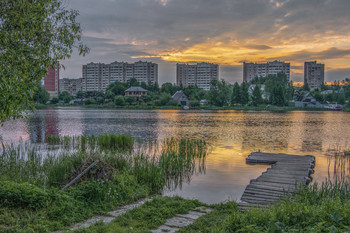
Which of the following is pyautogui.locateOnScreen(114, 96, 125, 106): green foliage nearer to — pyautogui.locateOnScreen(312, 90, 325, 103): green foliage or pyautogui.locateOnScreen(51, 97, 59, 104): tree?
pyautogui.locateOnScreen(51, 97, 59, 104): tree

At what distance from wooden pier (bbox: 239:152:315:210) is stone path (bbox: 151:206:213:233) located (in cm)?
119

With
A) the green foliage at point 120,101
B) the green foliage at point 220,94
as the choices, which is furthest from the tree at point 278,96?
the green foliage at point 120,101

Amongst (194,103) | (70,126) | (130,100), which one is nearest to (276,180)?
(70,126)

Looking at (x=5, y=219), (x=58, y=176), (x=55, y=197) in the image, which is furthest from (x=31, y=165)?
(x=5, y=219)

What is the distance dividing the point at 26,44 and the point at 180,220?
20.4 ft

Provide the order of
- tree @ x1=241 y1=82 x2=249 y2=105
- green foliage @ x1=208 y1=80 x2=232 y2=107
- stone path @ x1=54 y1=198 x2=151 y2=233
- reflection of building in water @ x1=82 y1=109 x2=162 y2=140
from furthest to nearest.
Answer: green foliage @ x1=208 y1=80 x2=232 y2=107, tree @ x1=241 y1=82 x2=249 y2=105, reflection of building in water @ x1=82 y1=109 x2=162 y2=140, stone path @ x1=54 y1=198 x2=151 y2=233

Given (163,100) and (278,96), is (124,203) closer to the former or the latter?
(163,100)

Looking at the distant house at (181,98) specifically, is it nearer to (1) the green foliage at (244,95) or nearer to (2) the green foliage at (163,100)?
(2) the green foliage at (163,100)

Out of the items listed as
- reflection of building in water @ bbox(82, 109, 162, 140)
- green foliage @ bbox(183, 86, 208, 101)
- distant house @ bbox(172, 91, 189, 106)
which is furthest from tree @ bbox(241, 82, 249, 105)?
reflection of building in water @ bbox(82, 109, 162, 140)

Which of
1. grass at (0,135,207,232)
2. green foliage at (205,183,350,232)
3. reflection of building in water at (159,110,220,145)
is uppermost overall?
green foliage at (205,183,350,232)

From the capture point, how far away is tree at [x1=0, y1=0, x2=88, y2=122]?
6.58 m

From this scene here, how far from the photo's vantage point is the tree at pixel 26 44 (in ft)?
21.6

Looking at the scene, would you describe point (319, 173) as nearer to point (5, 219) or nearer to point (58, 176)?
point (58, 176)

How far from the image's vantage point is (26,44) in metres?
8.23
